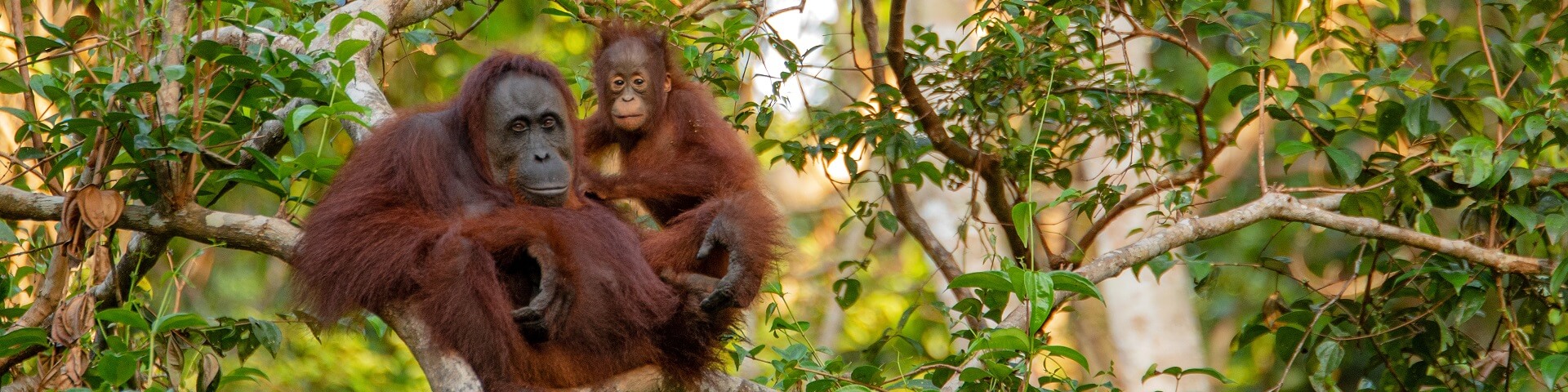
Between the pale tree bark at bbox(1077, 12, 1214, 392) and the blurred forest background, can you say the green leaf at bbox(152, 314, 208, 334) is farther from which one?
the pale tree bark at bbox(1077, 12, 1214, 392)

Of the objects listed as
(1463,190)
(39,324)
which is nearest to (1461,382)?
(1463,190)

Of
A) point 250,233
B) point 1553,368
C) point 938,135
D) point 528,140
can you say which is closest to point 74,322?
point 250,233

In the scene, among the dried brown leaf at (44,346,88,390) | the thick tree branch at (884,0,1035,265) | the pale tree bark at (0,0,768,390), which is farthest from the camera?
the thick tree branch at (884,0,1035,265)

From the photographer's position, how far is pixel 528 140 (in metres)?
3.06

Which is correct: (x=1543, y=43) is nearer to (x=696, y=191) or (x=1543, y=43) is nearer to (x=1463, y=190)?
(x=1463, y=190)

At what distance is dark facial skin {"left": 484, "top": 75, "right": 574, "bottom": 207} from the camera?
3.03 meters

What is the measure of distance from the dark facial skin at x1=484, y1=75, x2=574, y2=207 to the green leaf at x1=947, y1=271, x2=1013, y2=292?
120cm

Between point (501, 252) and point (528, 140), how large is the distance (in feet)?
1.14

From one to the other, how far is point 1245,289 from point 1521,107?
6.39 metres

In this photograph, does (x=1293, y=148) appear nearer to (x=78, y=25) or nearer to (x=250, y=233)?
(x=250, y=233)

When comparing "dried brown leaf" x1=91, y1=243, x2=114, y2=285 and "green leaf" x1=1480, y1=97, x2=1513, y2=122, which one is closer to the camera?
"dried brown leaf" x1=91, y1=243, x2=114, y2=285

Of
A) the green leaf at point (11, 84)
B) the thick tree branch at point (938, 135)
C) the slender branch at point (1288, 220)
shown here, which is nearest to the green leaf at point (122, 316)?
the green leaf at point (11, 84)

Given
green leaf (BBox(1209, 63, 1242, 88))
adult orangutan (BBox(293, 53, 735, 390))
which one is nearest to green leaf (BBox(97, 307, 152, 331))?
adult orangutan (BBox(293, 53, 735, 390))

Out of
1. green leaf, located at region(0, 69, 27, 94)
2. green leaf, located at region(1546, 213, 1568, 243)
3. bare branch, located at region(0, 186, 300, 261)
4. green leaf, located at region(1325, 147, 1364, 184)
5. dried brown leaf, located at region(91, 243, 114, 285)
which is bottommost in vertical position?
dried brown leaf, located at region(91, 243, 114, 285)
